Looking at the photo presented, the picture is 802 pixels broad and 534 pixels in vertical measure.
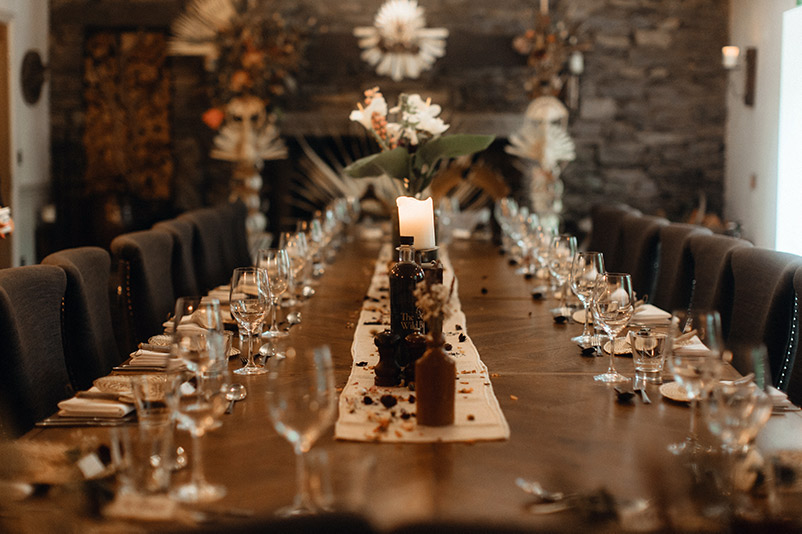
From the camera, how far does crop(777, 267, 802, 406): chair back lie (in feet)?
6.99

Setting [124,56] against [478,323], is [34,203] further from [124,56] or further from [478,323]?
[478,323]

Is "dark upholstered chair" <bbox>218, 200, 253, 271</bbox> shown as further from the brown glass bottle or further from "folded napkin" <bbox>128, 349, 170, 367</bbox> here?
the brown glass bottle

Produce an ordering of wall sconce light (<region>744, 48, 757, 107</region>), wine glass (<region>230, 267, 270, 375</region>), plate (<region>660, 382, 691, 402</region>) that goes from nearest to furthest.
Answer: plate (<region>660, 382, 691, 402</region>) → wine glass (<region>230, 267, 270, 375</region>) → wall sconce light (<region>744, 48, 757, 107</region>)

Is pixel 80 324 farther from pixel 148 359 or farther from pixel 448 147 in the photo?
pixel 448 147

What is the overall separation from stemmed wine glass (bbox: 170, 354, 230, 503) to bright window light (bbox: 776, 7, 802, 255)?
498 cm

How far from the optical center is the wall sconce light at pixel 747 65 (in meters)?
6.16

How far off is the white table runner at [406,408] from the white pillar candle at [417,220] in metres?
0.37

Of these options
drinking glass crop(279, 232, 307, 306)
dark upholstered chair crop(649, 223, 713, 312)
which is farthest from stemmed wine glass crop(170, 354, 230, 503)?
dark upholstered chair crop(649, 223, 713, 312)

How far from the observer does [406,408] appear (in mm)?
1644

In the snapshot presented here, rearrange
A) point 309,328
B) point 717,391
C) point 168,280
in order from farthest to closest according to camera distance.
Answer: point 168,280 → point 309,328 → point 717,391

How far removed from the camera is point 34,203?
6.71 metres

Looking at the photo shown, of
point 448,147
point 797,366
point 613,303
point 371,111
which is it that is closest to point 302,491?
point 613,303

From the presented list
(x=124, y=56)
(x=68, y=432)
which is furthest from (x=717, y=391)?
(x=124, y=56)

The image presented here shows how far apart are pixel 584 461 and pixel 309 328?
126 centimetres
